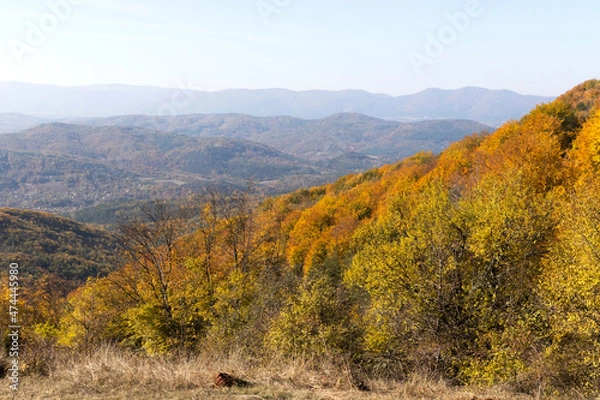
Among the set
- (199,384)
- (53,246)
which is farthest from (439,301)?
(53,246)

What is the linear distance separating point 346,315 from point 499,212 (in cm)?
852

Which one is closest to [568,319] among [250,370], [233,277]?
[250,370]

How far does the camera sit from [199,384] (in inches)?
378

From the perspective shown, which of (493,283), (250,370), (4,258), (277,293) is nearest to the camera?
(250,370)

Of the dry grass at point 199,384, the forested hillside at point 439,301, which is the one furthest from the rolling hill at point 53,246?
the dry grass at point 199,384

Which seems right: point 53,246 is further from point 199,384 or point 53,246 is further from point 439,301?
point 439,301

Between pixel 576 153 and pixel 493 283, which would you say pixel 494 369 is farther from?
pixel 576 153

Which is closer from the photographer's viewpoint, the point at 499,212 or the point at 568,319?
the point at 568,319

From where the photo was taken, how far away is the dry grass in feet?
29.7

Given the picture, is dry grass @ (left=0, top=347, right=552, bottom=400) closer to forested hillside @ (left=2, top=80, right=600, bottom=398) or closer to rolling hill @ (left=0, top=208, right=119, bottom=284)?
forested hillside @ (left=2, top=80, right=600, bottom=398)

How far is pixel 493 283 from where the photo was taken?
16.3 m

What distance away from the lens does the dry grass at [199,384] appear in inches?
356

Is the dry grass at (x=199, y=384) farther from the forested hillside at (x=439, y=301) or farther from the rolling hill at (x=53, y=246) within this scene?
the rolling hill at (x=53, y=246)

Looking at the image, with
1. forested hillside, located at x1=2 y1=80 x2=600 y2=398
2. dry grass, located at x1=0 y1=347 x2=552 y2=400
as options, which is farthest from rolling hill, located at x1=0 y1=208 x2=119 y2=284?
dry grass, located at x1=0 y1=347 x2=552 y2=400
